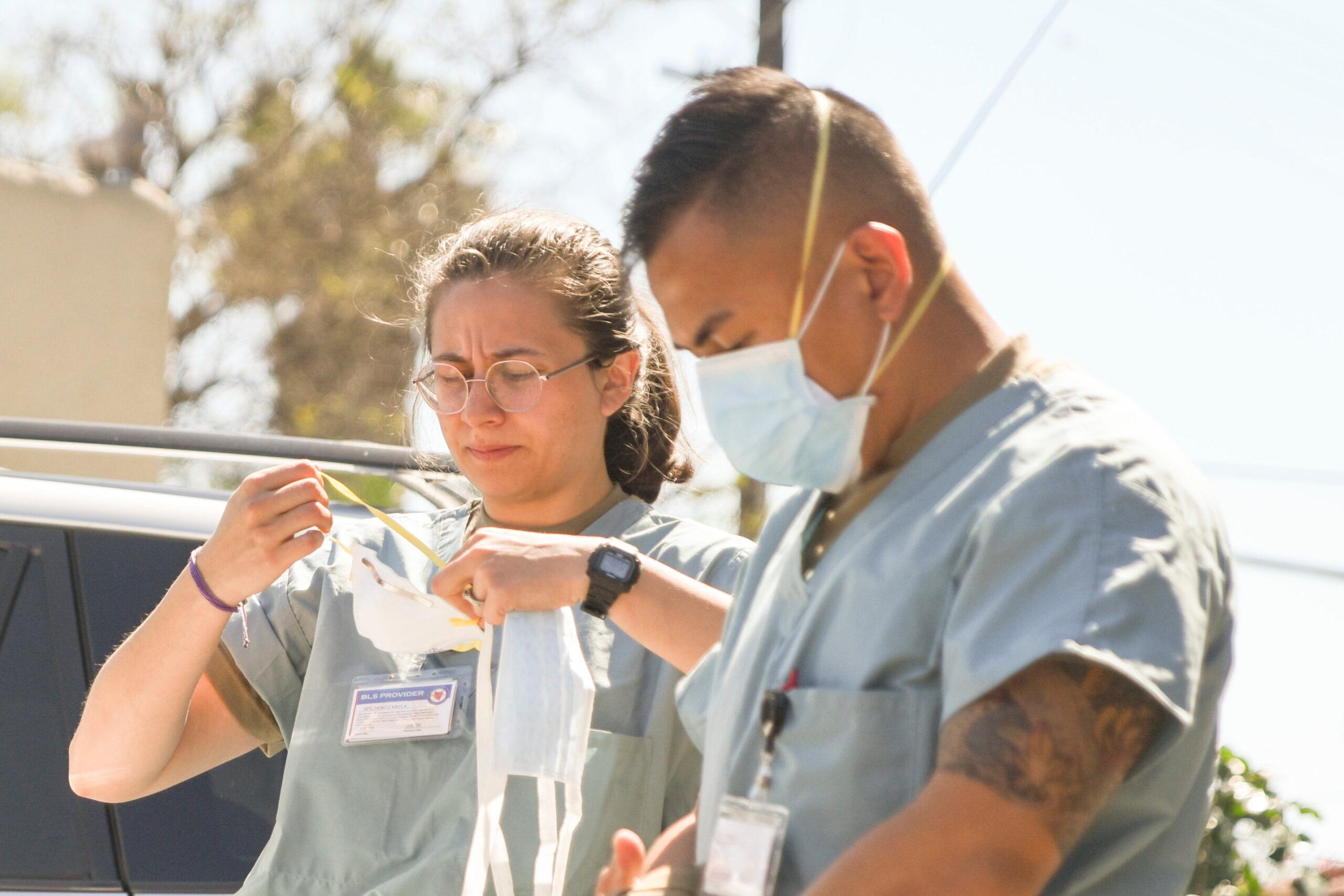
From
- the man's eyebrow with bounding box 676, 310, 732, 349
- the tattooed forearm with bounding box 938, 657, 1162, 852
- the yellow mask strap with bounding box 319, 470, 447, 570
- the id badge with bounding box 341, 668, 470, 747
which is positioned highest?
the man's eyebrow with bounding box 676, 310, 732, 349

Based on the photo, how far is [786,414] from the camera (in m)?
1.65

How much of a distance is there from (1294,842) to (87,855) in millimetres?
3675

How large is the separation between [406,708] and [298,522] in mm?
354

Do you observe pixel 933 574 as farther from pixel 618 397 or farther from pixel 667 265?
pixel 618 397

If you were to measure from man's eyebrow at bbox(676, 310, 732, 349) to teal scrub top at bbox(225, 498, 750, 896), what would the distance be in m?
0.88

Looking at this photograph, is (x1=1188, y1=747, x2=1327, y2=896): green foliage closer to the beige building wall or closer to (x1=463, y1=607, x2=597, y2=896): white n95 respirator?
(x1=463, y1=607, x2=597, y2=896): white n95 respirator

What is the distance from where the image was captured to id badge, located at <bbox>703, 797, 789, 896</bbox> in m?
1.50

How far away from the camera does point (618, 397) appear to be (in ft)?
9.08

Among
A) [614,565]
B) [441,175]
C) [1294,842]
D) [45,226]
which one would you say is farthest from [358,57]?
[614,565]

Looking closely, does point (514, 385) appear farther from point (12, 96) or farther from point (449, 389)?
point (12, 96)

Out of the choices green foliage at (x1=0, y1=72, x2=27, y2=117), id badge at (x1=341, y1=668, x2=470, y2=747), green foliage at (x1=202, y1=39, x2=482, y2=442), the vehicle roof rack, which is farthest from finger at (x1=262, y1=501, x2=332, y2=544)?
green foliage at (x1=0, y1=72, x2=27, y2=117)

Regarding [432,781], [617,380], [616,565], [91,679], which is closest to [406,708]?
[432,781]

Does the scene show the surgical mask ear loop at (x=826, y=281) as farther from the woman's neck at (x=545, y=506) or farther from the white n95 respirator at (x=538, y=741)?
the woman's neck at (x=545, y=506)

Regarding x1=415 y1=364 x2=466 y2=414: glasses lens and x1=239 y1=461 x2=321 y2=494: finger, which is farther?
x1=415 y1=364 x2=466 y2=414: glasses lens
